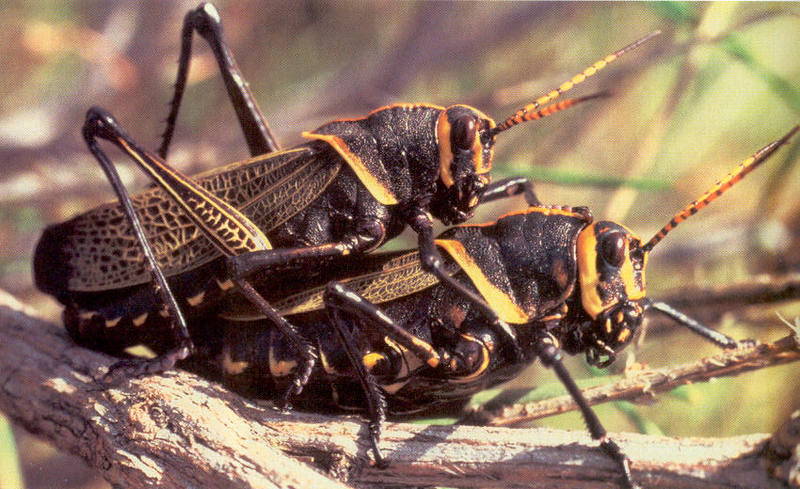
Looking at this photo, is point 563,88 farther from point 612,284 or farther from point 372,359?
point 372,359

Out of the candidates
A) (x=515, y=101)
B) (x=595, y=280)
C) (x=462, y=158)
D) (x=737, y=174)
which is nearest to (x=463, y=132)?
(x=462, y=158)

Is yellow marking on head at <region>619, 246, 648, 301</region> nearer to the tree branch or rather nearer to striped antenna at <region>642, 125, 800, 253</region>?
striped antenna at <region>642, 125, 800, 253</region>

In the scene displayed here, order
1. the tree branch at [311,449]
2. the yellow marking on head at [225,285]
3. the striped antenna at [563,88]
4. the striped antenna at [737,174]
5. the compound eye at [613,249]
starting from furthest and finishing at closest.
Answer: the yellow marking on head at [225,285] → the striped antenna at [563,88] → the compound eye at [613,249] → the striped antenna at [737,174] → the tree branch at [311,449]

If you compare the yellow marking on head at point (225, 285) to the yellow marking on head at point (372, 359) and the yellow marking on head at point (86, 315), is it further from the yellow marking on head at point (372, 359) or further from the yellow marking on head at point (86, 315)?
the yellow marking on head at point (372, 359)

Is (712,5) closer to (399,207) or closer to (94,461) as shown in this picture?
(399,207)

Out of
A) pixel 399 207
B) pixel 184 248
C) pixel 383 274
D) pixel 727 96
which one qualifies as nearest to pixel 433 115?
pixel 399 207

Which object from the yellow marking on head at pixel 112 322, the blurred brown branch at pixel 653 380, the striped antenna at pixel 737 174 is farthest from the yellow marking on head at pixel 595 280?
the yellow marking on head at pixel 112 322

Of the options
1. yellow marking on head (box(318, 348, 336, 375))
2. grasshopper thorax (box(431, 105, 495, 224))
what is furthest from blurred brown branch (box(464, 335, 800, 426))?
grasshopper thorax (box(431, 105, 495, 224))
